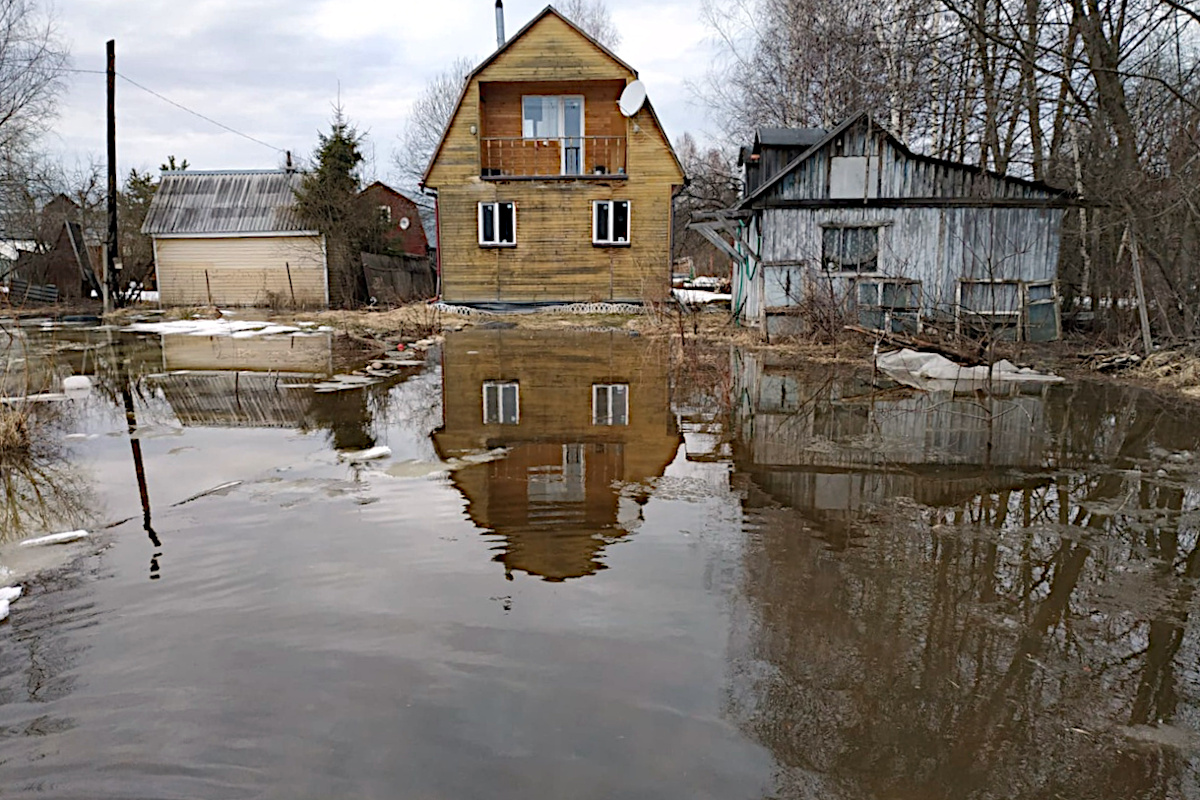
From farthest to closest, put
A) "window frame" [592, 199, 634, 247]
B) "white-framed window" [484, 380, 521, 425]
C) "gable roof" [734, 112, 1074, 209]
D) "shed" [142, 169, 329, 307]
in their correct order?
"shed" [142, 169, 329, 307] → "window frame" [592, 199, 634, 247] → "gable roof" [734, 112, 1074, 209] → "white-framed window" [484, 380, 521, 425]

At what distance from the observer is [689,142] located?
62.8m

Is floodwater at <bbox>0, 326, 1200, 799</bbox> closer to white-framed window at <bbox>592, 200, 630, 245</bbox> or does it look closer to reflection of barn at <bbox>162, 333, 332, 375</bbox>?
reflection of barn at <bbox>162, 333, 332, 375</bbox>

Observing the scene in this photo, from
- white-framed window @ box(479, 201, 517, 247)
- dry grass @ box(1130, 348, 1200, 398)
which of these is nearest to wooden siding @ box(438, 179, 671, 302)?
white-framed window @ box(479, 201, 517, 247)

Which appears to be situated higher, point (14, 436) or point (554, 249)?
point (554, 249)

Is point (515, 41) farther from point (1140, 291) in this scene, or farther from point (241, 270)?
point (1140, 291)

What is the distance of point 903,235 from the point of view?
16188 mm

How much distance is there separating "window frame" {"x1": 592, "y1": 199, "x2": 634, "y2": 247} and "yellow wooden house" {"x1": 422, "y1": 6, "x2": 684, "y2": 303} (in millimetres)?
32

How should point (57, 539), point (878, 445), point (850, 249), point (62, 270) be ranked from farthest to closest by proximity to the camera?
1. point (62, 270)
2. point (850, 249)
3. point (878, 445)
4. point (57, 539)

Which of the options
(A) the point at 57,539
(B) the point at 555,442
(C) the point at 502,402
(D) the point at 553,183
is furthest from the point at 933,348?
(D) the point at 553,183

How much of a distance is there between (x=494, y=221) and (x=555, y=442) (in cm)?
1797

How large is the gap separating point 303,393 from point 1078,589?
908 cm

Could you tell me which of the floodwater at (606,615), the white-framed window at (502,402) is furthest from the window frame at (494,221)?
the floodwater at (606,615)

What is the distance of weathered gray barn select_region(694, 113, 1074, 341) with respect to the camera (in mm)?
15742

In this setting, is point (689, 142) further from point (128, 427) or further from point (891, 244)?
point (128, 427)
